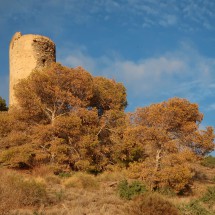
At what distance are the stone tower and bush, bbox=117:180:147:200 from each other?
12284 millimetres

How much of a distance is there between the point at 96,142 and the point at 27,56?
8413 mm

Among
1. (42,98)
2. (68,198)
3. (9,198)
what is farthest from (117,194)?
(42,98)

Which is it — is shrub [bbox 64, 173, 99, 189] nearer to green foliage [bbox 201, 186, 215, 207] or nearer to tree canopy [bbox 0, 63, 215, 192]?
tree canopy [bbox 0, 63, 215, 192]

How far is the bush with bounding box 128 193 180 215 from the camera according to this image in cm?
1047

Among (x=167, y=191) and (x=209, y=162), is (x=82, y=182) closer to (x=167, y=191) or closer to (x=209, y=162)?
(x=167, y=191)

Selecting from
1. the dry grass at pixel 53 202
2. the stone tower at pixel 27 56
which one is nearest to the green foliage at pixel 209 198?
the dry grass at pixel 53 202

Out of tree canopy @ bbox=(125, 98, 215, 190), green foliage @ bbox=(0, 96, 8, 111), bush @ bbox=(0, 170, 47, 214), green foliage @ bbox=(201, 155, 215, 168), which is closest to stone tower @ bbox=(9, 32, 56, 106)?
green foliage @ bbox=(0, 96, 8, 111)

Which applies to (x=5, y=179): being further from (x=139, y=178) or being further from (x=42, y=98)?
(x=42, y=98)

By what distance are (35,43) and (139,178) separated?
1232 centimetres

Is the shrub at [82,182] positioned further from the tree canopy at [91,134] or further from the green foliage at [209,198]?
the green foliage at [209,198]

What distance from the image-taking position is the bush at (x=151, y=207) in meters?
10.5

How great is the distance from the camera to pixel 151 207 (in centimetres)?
1054

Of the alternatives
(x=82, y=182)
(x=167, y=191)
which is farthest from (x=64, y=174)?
(x=167, y=191)

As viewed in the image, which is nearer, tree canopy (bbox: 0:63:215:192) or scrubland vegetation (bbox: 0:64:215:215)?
scrubland vegetation (bbox: 0:64:215:215)
